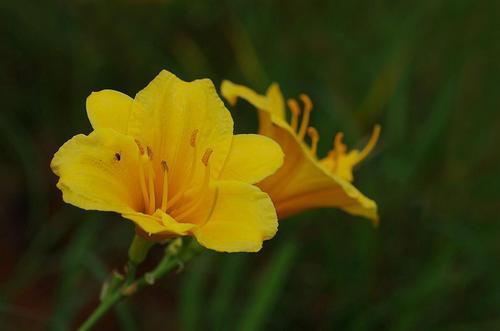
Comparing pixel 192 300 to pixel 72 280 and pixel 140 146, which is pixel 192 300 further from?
pixel 140 146

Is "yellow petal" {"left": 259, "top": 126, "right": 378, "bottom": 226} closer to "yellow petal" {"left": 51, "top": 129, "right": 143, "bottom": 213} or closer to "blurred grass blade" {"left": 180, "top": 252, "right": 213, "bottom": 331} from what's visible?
"yellow petal" {"left": 51, "top": 129, "right": 143, "bottom": 213}

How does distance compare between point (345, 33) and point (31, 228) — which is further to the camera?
point (345, 33)

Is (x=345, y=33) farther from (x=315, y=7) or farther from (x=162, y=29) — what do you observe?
(x=162, y=29)

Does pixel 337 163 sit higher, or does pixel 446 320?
pixel 337 163

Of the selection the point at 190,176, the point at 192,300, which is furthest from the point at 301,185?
the point at 192,300

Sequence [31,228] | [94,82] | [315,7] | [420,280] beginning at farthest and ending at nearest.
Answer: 1. [315,7]
2. [94,82]
3. [31,228]
4. [420,280]

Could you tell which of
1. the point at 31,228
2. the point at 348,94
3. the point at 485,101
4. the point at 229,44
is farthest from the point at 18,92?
the point at 485,101

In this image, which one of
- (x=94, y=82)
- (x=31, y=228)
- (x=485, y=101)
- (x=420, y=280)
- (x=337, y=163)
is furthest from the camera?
(x=485, y=101)
